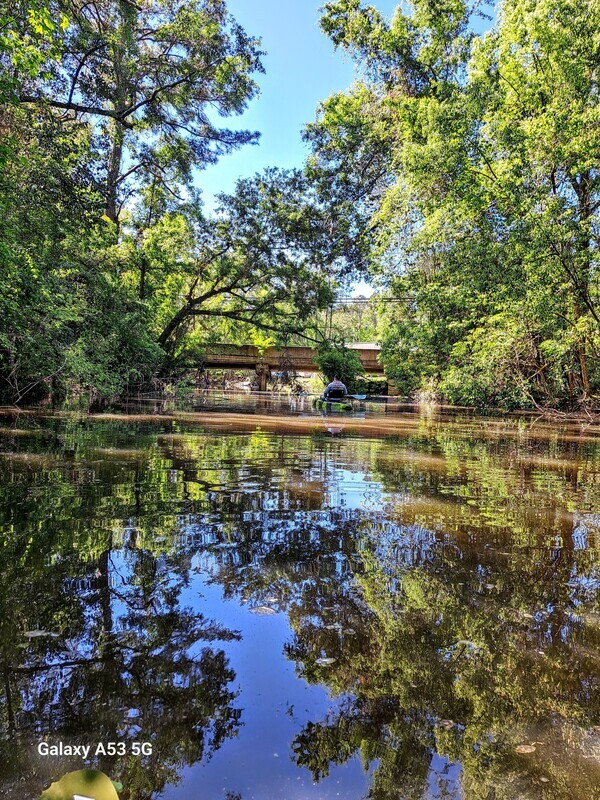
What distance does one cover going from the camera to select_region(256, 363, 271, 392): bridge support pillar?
1875 inches

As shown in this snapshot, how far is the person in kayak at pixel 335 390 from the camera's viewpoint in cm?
2947

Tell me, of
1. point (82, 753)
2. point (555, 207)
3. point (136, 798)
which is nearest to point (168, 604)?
point (82, 753)

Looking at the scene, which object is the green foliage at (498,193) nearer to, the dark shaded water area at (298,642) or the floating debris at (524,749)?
the dark shaded water area at (298,642)

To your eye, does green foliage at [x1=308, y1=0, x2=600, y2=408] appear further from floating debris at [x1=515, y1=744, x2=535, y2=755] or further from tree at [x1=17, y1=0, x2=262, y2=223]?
floating debris at [x1=515, y1=744, x2=535, y2=755]

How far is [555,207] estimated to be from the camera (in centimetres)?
1326

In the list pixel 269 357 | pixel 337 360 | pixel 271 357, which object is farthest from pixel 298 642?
pixel 269 357

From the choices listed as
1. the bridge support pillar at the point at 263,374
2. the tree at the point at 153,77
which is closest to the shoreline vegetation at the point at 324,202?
the tree at the point at 153,77

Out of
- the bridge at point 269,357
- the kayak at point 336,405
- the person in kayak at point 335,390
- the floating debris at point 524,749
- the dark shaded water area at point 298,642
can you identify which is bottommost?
the floating debris at point 524,749

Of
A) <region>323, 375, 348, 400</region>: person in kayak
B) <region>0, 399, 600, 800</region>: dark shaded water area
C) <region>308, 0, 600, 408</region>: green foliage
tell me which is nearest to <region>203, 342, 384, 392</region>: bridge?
<region>323, 375, 348, 400</region>: person in kayak

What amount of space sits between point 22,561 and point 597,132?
52.5 feet

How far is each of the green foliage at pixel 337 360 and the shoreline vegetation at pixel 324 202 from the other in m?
0.25

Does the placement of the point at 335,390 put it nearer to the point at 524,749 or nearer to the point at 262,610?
the point at 262,610

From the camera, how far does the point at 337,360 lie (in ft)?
89.0

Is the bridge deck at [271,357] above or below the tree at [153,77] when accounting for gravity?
below
